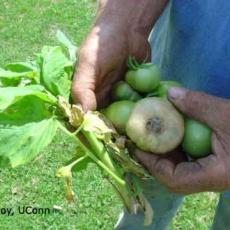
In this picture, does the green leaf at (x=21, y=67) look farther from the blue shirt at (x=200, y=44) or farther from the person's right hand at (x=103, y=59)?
the blue shirt at (x=200, y=44)

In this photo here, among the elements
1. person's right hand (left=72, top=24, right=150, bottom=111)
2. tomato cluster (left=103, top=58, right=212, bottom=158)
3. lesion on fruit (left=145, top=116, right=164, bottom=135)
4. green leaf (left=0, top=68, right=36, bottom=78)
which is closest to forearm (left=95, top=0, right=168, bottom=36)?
person's right hand (left=72, top=24, right=150, bottom=111)

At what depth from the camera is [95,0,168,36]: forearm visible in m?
1.74

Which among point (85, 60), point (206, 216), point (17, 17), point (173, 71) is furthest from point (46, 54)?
point (17, 17)

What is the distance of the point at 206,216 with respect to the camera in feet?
9.39

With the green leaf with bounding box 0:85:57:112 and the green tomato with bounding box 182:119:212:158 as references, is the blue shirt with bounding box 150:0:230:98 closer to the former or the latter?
the green tomato with bounding box 182:119:212:158

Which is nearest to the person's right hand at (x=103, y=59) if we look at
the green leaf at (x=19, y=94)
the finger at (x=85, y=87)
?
the finger at (x=85, y=87)

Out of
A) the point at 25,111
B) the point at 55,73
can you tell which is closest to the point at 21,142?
the point at 25,111

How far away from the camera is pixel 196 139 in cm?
148

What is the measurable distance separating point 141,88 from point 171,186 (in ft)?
0.96

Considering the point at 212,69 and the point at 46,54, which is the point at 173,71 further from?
the point at 46,54

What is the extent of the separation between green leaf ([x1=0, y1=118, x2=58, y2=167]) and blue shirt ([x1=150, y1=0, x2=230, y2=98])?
51 centimetres

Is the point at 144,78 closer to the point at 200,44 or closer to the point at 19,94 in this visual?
the point at 200,44

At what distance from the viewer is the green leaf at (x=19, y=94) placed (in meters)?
1.43

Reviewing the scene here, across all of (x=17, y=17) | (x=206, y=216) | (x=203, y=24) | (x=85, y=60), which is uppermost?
(x=203, y=24)
